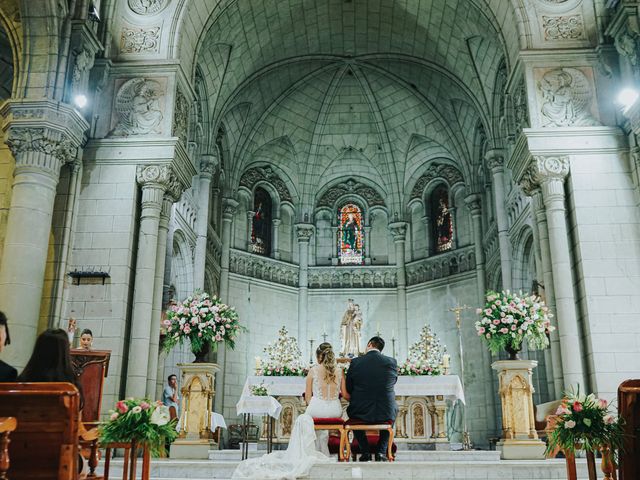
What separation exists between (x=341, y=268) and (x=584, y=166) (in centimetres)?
1272

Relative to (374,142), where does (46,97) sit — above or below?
below

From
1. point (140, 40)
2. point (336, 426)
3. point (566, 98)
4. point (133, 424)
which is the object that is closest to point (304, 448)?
point (336, 426)

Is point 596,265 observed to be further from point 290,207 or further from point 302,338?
point 290,207

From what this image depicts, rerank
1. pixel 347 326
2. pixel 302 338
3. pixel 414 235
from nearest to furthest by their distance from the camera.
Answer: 1. pixel 347 326
2. pixel 302 338
3. pixel 414 235

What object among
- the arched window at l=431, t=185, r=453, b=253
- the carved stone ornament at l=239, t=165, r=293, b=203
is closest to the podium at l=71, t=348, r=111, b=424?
the carved stone ornament at l=239, t=165, r=293, b=203

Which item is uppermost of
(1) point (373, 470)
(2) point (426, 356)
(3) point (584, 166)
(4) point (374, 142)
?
(4) point (374, 142)

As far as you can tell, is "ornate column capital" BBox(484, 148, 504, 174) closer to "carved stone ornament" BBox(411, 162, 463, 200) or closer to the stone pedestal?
"carved stone ornament" BBox(411, 162, 463, 200)

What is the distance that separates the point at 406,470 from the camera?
21.9 ft

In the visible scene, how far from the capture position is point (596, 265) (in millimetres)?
10617

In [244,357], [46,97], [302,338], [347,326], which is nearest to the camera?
[46,97]

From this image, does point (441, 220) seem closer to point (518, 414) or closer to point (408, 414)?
point (408, 414)

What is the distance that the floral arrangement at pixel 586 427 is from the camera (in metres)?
5.44

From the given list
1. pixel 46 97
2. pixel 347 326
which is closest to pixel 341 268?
pixel 347 326

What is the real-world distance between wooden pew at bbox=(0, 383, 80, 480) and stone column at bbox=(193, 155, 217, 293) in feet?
42.4
